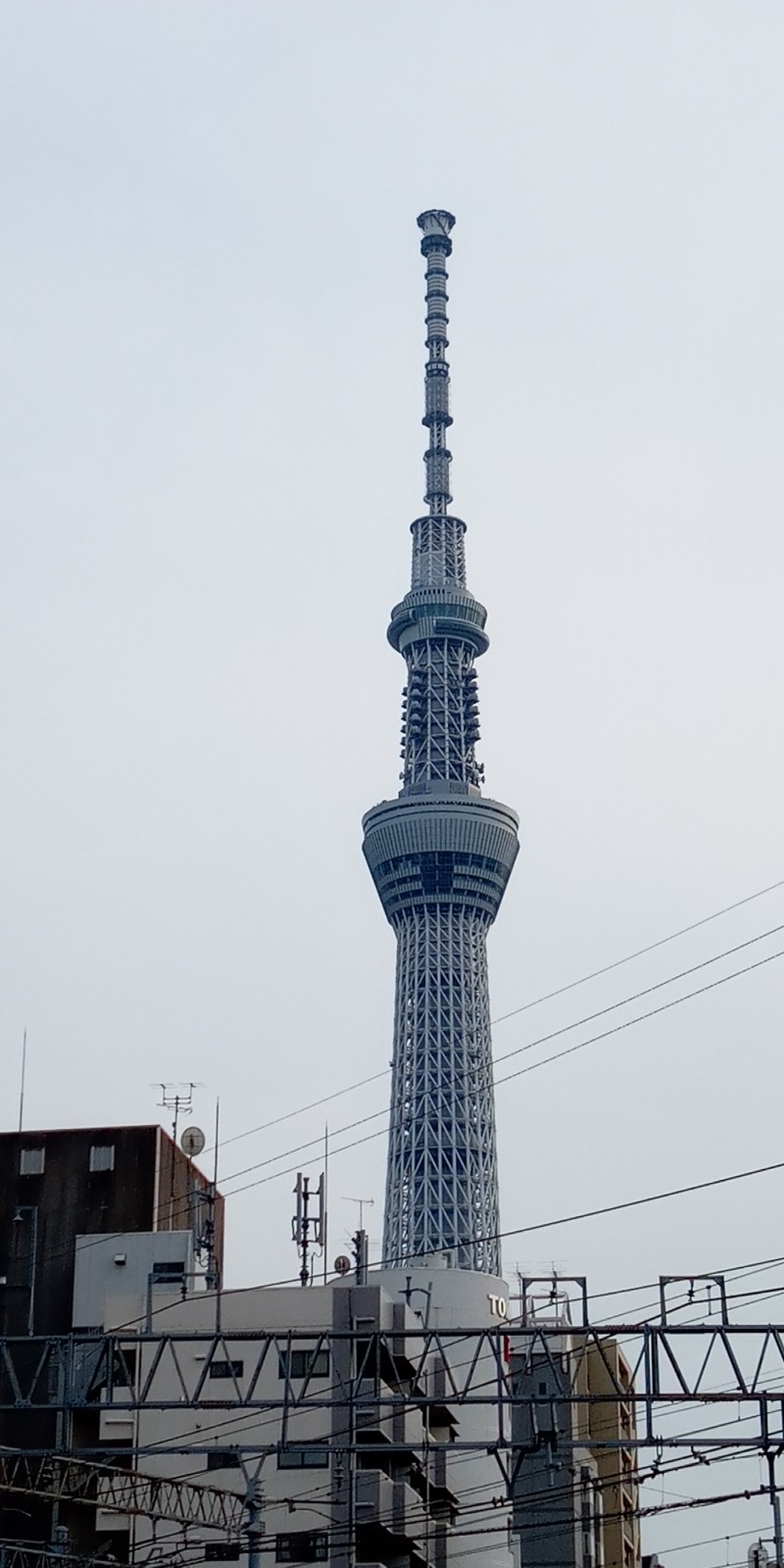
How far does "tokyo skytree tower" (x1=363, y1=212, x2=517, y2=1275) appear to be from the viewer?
554 feet

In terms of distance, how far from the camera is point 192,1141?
3164 inches

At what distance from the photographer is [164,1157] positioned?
255 ft

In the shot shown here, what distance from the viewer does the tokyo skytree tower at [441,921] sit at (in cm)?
16875

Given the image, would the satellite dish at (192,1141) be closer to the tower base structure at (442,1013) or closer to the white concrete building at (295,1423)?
the white concrete building at (295,1423)

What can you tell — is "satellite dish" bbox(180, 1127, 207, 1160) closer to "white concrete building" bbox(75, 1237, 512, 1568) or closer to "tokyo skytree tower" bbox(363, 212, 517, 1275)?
"white concrete building" bbox(75, 1237, 512, 1568)

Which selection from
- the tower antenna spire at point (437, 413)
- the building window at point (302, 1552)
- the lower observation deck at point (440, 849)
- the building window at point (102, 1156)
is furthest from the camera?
the tower antenna spire at point (437, 413)

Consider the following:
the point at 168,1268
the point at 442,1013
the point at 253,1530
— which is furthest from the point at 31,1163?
the point at 442,1013

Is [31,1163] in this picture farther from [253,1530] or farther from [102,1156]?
[253,1530]

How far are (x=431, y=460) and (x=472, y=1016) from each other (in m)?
49.1

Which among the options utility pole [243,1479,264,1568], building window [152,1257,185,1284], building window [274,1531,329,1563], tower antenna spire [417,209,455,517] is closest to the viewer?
utility pole [243,1479,264,1568]

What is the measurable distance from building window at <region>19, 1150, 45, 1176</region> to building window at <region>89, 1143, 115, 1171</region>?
1839 mm

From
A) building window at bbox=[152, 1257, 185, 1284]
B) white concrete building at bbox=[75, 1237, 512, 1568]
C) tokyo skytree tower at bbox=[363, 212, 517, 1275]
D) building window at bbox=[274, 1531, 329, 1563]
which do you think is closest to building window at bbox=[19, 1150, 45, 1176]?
white concrete building at bbox=[75, 1237, 512, 1568]

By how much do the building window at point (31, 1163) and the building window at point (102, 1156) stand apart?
184cm

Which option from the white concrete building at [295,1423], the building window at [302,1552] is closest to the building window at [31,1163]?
the white concrete building at [295,1423]
